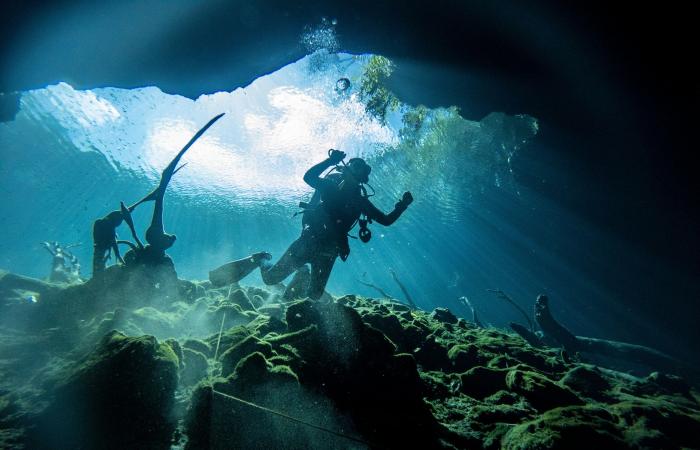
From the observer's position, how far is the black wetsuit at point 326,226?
5559 mm

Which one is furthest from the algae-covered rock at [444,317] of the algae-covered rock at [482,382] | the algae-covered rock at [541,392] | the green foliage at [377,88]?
the green foliage at [377,88]

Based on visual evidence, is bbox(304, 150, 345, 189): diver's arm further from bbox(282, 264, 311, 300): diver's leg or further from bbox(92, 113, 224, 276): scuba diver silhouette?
bbox(92, 113, 224, 276): scuba diver silhouette

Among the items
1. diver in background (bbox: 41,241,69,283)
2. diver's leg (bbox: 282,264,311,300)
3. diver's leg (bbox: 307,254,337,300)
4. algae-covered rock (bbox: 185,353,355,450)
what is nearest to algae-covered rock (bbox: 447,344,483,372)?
diver's leg (bbox: 307,254,337,300)

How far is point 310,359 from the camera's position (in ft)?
10.8

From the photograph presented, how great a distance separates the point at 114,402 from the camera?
8.38 ft

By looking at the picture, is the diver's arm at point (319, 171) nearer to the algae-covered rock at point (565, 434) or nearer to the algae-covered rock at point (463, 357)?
the algae-covered rock at point (463, 357)

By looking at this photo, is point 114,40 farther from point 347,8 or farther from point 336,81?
point 336,81

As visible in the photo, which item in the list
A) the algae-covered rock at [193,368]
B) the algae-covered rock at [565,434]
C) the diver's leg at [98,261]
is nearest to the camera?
the algae-covered rock at [565,434]

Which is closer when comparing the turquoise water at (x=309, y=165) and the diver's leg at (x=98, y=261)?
the diver's leg at (x=98, y=261)

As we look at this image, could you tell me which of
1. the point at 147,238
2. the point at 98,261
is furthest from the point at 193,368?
the point at 98,261

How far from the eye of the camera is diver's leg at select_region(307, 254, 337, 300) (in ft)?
18.8

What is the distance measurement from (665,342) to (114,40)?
32.5 metres

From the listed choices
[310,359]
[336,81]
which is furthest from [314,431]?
[336,81]

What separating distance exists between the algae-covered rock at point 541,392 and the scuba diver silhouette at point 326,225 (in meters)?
3.09
